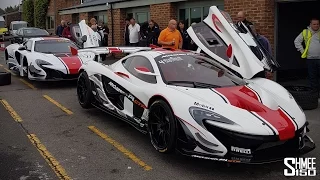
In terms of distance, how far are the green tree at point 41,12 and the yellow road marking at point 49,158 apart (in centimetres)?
3035

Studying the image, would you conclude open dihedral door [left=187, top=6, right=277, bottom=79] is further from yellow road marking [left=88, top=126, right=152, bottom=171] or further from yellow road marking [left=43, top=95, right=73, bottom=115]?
yellow road marking [left=43, top=95, right=73, bottom=115]

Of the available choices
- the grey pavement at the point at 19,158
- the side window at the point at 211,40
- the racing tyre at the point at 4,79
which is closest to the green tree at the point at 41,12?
the racing tyre at the point at 4,79

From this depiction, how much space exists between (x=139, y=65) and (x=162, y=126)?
1346 mm

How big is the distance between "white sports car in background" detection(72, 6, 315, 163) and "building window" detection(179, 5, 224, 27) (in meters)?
5.54

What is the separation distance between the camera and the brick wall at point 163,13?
12914 millimetres

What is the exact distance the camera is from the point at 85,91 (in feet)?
22.7

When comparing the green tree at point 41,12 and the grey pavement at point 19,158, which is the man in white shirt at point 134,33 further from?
the green tree at point 41,12

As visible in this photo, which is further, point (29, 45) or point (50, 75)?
point (29, 45)

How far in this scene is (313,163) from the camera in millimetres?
4418

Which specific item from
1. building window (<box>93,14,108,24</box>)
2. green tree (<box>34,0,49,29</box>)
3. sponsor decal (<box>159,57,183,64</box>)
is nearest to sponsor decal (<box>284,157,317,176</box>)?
sponsor decal (<box>159,57,183,64</box>)

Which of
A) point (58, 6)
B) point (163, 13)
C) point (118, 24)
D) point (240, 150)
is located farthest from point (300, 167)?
point (58, 6)

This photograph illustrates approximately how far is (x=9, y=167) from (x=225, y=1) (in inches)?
298

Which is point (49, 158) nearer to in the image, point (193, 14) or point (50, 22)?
point (193, 14)

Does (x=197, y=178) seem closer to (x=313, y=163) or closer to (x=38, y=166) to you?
(x=313, y=163)
